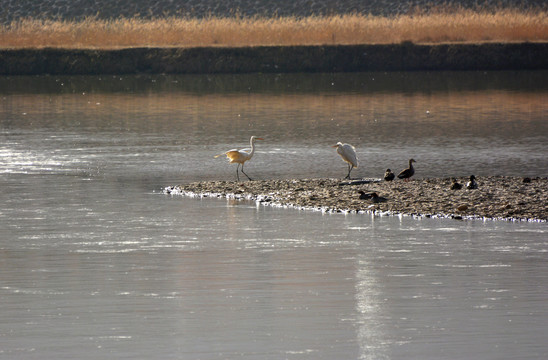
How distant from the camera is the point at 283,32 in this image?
47719mm

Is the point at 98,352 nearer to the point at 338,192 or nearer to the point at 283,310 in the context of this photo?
the point at 283,310

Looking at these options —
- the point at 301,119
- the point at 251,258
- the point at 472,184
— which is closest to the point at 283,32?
the point at 301,119

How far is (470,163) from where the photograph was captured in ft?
71.8

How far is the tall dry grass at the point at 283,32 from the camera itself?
156 feet

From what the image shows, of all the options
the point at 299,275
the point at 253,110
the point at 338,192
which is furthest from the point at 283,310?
the point at 253,110

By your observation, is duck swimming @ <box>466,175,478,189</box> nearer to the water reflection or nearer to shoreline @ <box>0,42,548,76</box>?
the water reflection

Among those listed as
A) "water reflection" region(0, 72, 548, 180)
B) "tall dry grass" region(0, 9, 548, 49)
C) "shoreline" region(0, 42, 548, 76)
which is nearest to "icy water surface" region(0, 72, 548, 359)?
"water reflection" region(0, 72, 548, 180)

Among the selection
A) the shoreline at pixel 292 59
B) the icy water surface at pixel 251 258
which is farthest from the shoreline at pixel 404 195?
the shoreline at pixel 292 59

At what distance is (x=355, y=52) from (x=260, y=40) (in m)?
3.74

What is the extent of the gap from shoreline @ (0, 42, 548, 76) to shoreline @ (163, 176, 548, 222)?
27202 millimetres

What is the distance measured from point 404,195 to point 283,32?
31081 mm

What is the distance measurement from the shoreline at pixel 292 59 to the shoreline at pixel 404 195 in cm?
2720

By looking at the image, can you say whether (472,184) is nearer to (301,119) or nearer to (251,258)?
(251,258)

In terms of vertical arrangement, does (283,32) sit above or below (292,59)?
above
